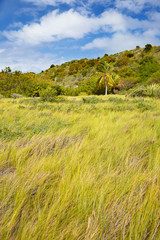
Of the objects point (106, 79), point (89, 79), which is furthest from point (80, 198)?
point (89, 79)

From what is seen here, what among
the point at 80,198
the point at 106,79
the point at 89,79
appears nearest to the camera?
the point at 80,198

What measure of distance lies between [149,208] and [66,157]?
3.31ft

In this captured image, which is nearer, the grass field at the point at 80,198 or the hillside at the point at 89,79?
the grass field at the point at 80,198

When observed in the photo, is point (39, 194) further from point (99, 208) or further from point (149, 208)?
point (149, 208)

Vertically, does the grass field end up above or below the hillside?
below

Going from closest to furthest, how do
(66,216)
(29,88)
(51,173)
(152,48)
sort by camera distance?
1. (66,216)
2. (51,173)
3. (29,88)
4. (152,48)

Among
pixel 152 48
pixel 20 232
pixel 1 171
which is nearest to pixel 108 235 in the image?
pixel 20 232

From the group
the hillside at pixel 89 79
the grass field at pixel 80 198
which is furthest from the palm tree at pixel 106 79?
the grass field at pixel 80 198

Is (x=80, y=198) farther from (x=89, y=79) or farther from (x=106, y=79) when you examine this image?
(x=89, y=79)

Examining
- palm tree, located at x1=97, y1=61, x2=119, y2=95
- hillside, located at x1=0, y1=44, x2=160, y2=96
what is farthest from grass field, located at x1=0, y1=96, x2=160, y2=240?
palm tree, located at x1=97, y1=61, x2=119, y2=95

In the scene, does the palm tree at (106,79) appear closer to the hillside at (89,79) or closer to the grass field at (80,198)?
the hillside at (89,79)

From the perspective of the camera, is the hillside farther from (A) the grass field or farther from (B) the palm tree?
(A) the grass field

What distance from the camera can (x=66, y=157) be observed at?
1761 mm

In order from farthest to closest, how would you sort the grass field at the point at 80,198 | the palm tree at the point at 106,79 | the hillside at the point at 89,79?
the palm tree at the point at 106,79
the hillside at the point at 89,79
the grass field at the point at 80,198
